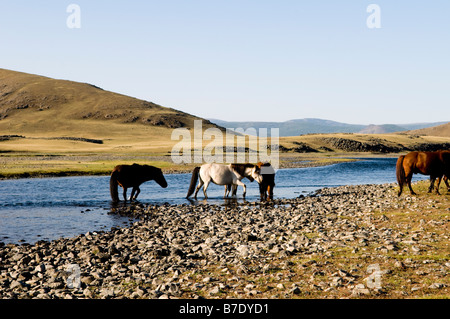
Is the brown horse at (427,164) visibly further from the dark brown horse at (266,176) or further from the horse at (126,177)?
the horse at (126,177)

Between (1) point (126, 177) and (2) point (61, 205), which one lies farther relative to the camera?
Result: (1) point (126, 177)

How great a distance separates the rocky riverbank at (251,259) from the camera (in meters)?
8.79

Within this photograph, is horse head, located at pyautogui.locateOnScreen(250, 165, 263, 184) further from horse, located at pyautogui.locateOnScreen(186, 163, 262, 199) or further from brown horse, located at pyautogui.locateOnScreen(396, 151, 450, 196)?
brown horse, located at pyautogui.locateOnScreen(396, 151, 450, 196)

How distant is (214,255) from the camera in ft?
38.7

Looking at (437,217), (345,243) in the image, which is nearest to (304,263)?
(345,243)

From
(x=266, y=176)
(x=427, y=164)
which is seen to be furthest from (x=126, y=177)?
(x=427, y=164)

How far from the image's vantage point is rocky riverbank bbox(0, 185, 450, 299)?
28.8ft

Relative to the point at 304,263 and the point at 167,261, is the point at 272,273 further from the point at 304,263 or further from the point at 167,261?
the point at 167,261

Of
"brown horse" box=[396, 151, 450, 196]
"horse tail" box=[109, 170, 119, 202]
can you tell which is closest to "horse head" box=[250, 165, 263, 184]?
"brown horse" box=[396, 151, 450, 196]

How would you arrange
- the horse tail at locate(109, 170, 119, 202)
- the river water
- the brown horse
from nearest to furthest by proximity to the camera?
the river water < the brown horse < the horse tail at locate(109, 170, 119, 202)

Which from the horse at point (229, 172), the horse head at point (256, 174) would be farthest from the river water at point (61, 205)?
the horse head at point (256, 174)

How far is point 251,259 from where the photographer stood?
11125mm

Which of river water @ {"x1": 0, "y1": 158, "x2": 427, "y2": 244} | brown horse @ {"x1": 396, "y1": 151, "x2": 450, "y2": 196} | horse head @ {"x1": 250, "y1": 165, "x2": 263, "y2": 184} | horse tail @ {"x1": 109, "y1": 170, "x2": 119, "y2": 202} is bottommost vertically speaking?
river water @ {"x1": 0, "y1": 158, "x2": 427, "y2": 244}

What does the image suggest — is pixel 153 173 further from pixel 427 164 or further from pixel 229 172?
pixel 427 164
